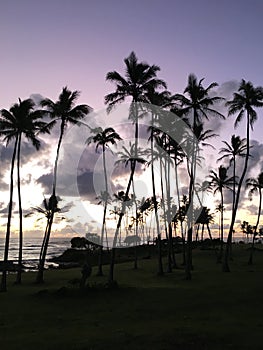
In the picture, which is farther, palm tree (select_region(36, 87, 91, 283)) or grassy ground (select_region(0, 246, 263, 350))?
palm tree (select_region(36, 87, 91, 283))

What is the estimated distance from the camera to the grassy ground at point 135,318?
44.2 feet

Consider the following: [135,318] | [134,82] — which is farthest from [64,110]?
[135,318]

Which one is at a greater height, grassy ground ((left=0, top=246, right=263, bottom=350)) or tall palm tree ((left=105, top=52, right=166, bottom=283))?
tall palm tree ((left=105, top=52, right=166, bottom=283))

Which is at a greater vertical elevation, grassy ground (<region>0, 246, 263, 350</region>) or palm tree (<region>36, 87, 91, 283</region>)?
palm tree (<region>36, 87, 91, 283</region>)

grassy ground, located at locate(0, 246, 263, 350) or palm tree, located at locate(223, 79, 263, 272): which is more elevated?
palm tree, located at locate(223, 79, 263, 272)

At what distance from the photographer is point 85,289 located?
2269cm

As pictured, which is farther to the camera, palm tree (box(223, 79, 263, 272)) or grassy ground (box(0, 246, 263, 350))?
palm tree (box(223, 79, 263, 272))

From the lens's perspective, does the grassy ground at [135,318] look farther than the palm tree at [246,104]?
No

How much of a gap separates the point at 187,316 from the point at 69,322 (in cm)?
566

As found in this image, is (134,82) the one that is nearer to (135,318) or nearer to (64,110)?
(64,110)

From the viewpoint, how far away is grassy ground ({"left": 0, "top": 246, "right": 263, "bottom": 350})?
1348cm

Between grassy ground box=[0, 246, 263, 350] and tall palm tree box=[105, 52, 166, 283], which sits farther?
tall palm tree box=[105, 52, 166, 283]

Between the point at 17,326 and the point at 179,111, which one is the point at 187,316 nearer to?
the point at 17,326

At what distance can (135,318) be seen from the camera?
17.5 meters
